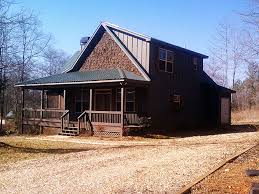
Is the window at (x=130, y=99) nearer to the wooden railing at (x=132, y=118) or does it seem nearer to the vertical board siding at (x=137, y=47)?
the wooden railing at (x=132, y=118)

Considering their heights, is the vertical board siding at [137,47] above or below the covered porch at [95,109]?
above

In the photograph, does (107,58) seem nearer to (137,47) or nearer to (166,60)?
(137,47)

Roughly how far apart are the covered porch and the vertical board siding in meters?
1.68

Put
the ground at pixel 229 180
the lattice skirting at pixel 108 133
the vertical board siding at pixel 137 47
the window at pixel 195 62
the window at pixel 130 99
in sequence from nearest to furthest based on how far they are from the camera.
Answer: the ground at pixel 229 180 → the lattice skirting at pixel 108 133 → the vertical board siding at pixel 137 47 → the window at pixel 130 99 → the window at pixel 195 62

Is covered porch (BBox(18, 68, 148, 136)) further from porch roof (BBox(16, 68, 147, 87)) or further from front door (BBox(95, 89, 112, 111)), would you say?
porch roof (BBox(16, 68, 147, 87))

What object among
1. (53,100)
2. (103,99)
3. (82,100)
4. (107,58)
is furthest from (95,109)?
(53,100)

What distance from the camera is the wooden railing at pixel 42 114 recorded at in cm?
2741

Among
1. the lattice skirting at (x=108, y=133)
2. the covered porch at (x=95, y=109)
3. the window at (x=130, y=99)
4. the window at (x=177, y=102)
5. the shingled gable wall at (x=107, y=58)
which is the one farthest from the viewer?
the window at (x=177, y=102)

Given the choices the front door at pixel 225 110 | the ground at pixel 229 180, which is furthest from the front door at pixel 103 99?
the ground at pixel 229 180

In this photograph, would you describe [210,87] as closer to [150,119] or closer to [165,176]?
[150,119]

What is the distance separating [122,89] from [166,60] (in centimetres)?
520

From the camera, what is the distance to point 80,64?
28.8m

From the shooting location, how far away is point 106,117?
80.0 feet

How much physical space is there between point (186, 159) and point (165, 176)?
288 cm
